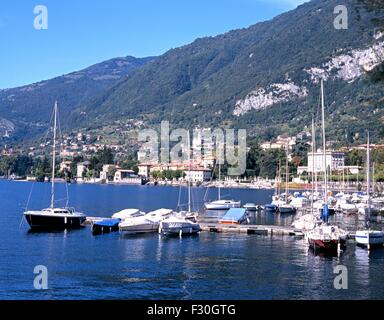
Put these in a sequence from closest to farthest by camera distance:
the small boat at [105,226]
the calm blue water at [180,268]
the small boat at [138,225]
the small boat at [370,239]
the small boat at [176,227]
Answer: the calm blue water at [180,268], the small boat at [370,239], the small boat at [176,227], the small boat at [138,225], the small boat at [105,226]

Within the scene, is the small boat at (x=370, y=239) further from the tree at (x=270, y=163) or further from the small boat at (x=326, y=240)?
the tree at (x=270, y=163)

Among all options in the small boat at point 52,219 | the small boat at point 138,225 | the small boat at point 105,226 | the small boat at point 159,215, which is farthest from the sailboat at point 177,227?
the small boat at point 52,219

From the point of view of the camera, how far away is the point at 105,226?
50156mm

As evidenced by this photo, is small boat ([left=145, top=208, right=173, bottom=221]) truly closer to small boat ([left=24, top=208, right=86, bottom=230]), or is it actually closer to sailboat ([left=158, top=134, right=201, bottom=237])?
sailboat ([left=158, top=134, right=201, bottom=237])

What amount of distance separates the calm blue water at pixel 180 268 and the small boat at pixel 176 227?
1.10 m

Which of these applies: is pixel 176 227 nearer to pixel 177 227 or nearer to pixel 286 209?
pixel 177 227

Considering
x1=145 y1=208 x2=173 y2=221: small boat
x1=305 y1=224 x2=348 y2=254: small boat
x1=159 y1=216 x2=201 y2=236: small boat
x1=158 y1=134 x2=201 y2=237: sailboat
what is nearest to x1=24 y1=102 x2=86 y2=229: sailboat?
x1=145 y1=208 x2=173 y2=221: small boat

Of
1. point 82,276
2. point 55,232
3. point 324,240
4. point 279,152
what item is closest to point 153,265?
point 82,276

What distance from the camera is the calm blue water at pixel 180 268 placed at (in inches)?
1024

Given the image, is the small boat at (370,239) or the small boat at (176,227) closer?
the small boat at (370,239)

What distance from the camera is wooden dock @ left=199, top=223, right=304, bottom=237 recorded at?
1842 inches

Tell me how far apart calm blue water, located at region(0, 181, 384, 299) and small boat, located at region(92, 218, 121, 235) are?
6.93ft

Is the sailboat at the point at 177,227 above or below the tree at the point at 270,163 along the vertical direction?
below

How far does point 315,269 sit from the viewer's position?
1244 inches
